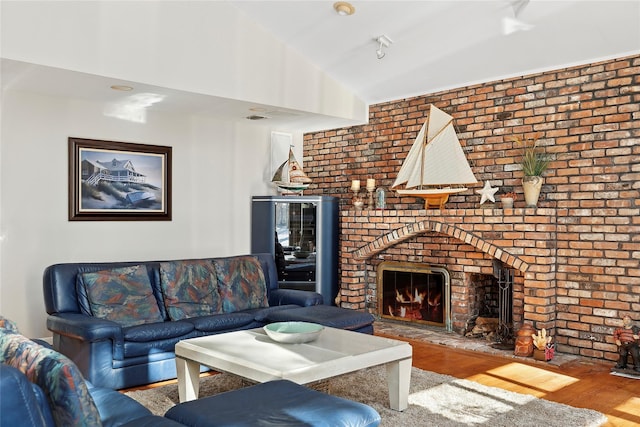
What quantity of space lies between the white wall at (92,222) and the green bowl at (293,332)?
2.64 metres

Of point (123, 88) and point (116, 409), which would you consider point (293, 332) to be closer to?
point (116, 409)

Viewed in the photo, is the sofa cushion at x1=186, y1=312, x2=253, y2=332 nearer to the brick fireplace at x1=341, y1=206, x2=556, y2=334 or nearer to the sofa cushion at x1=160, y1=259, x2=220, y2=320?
the sofa cushion at x1=160, y1=259, x2=220, y2=320

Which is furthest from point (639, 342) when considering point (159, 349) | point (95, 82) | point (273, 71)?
point (95, 82)

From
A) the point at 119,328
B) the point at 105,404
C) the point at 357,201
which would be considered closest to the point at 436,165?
the point at 357,201

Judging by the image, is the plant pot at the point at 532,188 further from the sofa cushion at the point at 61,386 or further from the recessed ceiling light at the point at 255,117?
the sofa cushion at the point at 61,386

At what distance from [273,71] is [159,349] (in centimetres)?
278

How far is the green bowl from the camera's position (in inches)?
135

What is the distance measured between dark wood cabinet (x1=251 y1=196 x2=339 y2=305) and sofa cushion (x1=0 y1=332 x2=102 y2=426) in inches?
184

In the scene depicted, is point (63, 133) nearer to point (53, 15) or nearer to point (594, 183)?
point (53, 15)

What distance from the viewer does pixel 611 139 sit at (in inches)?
180

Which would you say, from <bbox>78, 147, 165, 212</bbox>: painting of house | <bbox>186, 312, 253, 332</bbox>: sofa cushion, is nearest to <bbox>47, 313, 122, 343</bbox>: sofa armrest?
<bbox>186, 312, 253, 332</bbox>: sofa cushion

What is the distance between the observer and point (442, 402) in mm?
3570

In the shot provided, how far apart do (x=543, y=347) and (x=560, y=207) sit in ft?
3.80

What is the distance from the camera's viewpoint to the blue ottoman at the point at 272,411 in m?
2.23
